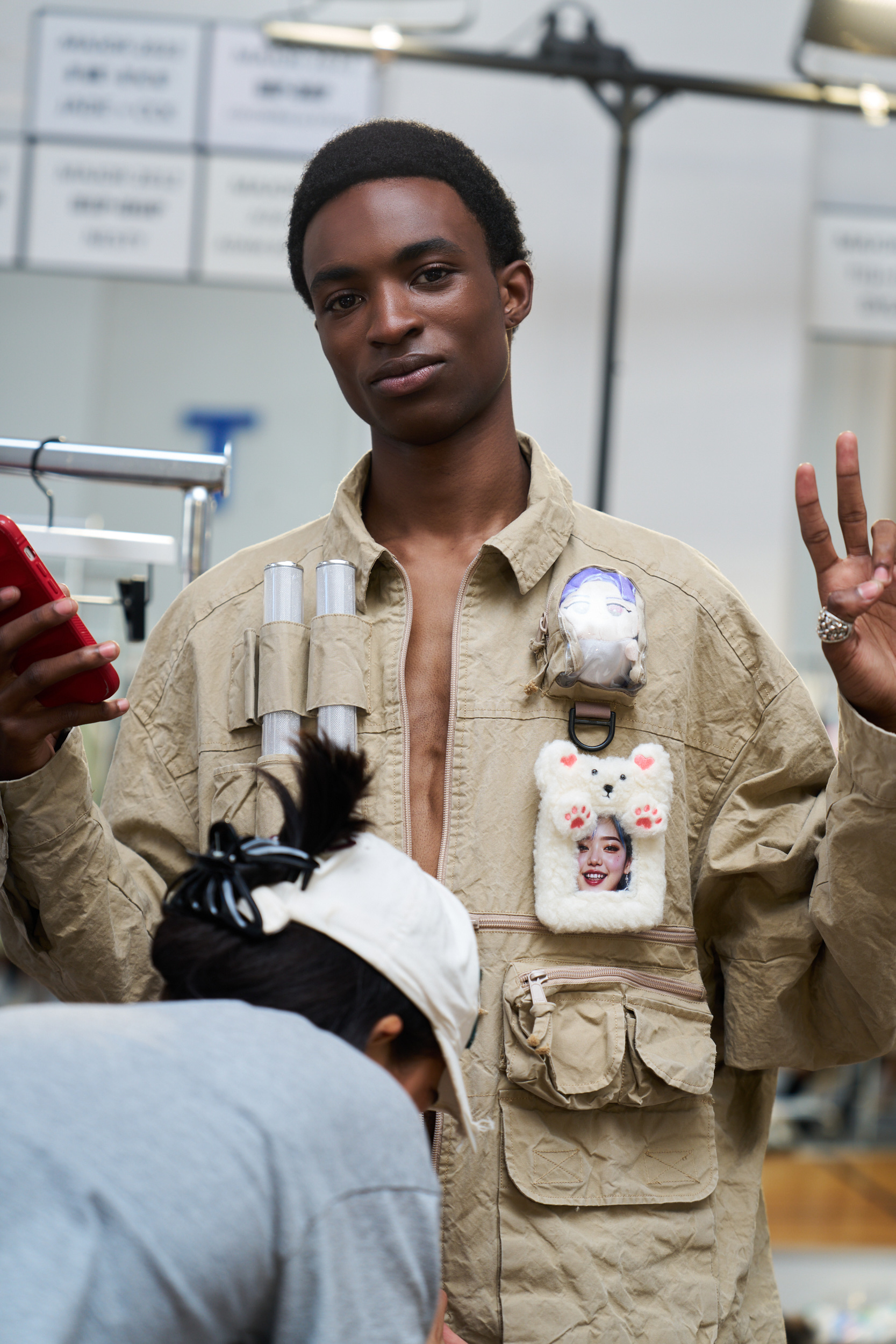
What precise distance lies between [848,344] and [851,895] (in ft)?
10.4

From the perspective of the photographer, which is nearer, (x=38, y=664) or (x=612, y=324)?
(x=38, y=664)

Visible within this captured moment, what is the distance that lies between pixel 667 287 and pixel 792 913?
9.74 ft

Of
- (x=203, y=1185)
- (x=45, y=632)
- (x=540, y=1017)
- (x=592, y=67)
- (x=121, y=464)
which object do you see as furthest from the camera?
(x=592, y=67)

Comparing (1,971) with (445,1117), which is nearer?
(445,1117)

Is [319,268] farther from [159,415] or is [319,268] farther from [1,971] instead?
[1,971]

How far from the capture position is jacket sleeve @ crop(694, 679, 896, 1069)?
1.29 m

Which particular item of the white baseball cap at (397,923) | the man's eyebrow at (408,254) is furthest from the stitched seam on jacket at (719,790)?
the man's eyebrow at (408,254)

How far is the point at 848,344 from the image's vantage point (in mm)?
4082

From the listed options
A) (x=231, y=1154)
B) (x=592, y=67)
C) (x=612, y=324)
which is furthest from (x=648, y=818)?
(x=592, y=67)

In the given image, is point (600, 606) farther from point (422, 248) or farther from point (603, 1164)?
point (603, 1164)

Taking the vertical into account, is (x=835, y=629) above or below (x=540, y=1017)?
above

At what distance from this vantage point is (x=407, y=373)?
1429mm

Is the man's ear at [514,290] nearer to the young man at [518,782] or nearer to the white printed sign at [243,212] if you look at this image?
the young man at [518,782]

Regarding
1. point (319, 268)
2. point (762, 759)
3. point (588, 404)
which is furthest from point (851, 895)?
point (588, 404)
